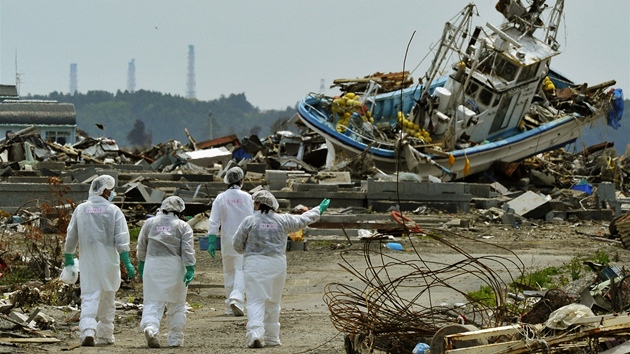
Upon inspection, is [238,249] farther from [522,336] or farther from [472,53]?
[472,53]

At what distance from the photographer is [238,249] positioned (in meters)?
11.7

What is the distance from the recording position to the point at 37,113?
56.2 meters

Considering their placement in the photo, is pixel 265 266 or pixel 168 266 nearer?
pixel 265 266

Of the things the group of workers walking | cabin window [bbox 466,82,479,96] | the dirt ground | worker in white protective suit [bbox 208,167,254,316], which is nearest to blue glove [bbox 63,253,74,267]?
the group of workers walking

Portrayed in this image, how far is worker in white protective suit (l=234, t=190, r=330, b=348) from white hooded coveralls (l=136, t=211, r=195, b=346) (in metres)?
0.54

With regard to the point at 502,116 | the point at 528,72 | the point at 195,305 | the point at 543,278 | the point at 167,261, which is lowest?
the point at 195,305

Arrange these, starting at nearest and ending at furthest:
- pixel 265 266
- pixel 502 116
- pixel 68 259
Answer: pixel 265 266
pixel 68 259
pixel 502 116

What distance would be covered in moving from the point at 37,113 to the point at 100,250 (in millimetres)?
45553

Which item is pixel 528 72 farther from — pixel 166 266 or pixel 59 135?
pixel 59 135

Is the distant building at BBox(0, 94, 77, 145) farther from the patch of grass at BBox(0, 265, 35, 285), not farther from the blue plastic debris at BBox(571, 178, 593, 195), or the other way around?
the patch of grass at BBox(0, 265, 35, 285)

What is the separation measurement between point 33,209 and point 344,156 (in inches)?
391

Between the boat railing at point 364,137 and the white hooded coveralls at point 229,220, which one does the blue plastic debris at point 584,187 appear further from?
the white hooded coveralls at point 229,220

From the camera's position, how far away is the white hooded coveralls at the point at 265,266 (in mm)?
11398

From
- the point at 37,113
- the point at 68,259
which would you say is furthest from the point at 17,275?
the point at 37,113
